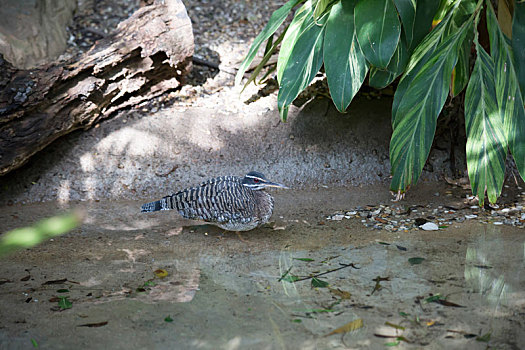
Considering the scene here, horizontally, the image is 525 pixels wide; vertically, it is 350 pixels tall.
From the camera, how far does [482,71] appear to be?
419cm

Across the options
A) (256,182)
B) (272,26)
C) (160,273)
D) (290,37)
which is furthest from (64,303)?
(272,26)

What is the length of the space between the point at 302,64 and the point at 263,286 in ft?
6.29

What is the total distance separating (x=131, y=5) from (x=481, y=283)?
6222mm

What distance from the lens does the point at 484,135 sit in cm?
408

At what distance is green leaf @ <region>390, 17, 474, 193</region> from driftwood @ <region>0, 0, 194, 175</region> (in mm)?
2665

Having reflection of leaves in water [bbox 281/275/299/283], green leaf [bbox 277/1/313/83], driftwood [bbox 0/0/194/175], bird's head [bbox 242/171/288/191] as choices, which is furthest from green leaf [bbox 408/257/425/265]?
driftwood [bbox 0/0/194/175]

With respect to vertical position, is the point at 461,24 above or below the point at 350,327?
above

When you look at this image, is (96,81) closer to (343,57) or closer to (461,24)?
(343,57)

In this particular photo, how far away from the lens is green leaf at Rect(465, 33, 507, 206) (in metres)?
4.01

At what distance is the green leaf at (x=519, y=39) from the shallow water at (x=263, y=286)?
47.2 inches

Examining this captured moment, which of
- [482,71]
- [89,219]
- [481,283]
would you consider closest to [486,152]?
[482,71]

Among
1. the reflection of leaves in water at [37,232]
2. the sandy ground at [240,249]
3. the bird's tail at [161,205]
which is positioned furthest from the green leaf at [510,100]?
the reflection of leaves in water at [37,232]

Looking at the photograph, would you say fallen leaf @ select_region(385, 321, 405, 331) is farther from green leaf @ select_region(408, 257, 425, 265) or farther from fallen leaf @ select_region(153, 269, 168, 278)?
fallen leaf @ select_region(153, 269, 168, 278)

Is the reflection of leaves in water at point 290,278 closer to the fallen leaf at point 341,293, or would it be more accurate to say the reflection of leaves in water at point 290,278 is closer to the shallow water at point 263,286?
the shallow water at point 263,286
